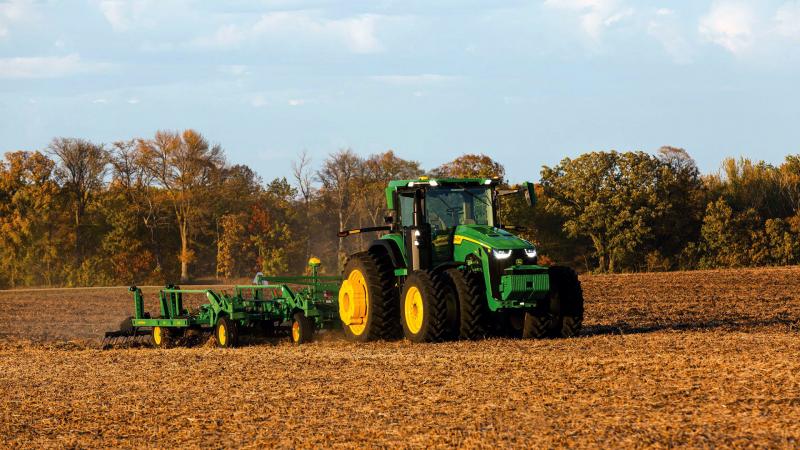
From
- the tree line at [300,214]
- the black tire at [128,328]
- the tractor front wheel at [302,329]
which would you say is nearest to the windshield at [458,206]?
the tractor front wheel at [302,329]

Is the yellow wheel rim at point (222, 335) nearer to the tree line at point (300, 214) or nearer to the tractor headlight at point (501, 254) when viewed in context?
the tractor headlight at point (501, 254)

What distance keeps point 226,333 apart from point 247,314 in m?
0.47

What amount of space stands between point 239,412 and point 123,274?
57636 mm

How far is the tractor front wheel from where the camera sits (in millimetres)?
18406

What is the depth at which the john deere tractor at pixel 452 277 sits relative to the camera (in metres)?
16.5

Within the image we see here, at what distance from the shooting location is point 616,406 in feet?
34.2

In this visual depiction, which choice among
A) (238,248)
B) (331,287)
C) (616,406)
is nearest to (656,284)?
(331,287)

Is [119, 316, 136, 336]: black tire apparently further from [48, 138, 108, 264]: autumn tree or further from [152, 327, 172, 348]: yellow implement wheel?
[48, 138, 108, 264]: autumn tree

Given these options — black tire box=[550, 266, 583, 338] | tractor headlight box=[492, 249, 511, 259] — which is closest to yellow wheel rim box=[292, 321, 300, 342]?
tractor headlight box=[492, 249, 511, 259]

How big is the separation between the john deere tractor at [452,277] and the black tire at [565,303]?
0.05 feet

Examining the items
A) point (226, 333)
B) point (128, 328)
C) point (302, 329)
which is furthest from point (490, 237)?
point (128, 328)

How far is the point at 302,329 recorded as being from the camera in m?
18.4

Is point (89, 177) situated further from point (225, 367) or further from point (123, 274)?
point (225, 367)

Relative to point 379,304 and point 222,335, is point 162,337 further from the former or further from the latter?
point 379,304
